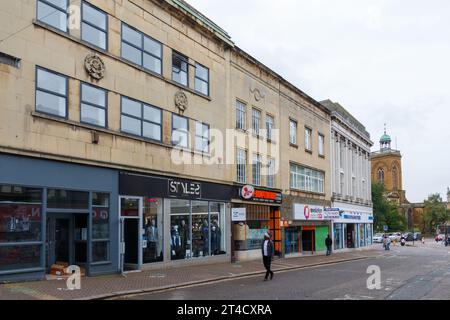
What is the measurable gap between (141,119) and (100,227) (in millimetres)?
5006

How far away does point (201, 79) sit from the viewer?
2675 cm

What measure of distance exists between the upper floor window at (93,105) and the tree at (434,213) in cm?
11360

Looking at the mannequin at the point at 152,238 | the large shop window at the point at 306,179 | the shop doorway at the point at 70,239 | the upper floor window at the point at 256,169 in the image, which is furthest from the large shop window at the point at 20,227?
the large shop window at the point at 306,179

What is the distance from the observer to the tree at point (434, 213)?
120m

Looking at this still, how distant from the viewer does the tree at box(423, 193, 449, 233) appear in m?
120

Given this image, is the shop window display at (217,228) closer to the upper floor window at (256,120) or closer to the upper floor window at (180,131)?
the upper floor window at (180,131)

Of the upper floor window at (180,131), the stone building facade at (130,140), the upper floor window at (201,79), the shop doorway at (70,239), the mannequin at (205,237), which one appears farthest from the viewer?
the upper floor window at (201,79)

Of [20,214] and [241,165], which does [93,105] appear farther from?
[241,165]

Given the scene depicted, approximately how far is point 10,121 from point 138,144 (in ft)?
20.6

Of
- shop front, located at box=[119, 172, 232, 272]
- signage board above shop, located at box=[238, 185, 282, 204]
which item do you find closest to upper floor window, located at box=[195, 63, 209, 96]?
shop front, located at box=[119, 172, 232, 272]

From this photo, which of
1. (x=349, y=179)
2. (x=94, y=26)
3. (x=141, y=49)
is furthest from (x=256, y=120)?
(x=349, y=179)

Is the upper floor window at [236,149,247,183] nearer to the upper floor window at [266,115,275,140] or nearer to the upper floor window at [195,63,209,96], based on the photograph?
the upper floor window at [266,115,275,140]

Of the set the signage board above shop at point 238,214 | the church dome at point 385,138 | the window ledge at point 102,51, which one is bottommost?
the signage board above shop at point 238,214

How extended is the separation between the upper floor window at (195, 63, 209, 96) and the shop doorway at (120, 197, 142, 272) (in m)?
7.49
